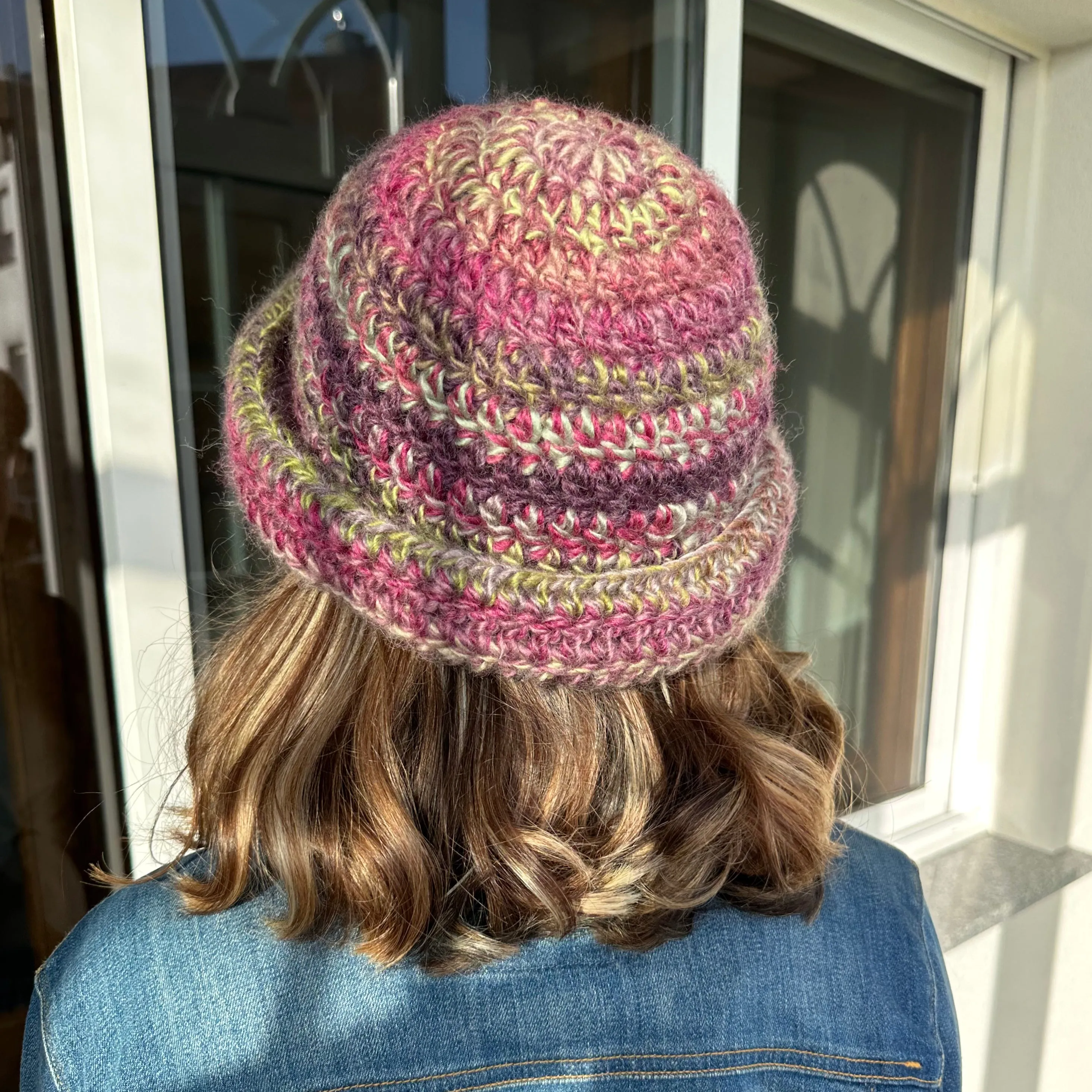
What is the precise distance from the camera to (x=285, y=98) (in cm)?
108

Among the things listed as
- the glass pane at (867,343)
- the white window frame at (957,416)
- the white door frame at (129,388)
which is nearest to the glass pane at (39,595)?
the white door frame at (129,388)

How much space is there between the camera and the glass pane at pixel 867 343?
1434mm

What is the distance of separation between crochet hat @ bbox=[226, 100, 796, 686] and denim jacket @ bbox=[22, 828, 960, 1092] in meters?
0.22

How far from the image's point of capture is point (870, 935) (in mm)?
642

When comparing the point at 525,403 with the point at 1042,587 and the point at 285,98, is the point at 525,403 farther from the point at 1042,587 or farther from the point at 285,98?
Result: the point at 1042,587

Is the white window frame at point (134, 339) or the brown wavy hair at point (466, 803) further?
the white window frame at point (134, 339)

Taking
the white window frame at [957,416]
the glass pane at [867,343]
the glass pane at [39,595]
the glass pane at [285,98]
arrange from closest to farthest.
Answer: the glass pane at [39,595]
the glass pane at [285,98]
the white window frame at [957,416]
the glass pane at [867,343]

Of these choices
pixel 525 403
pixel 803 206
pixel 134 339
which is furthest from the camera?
pixel 803 206

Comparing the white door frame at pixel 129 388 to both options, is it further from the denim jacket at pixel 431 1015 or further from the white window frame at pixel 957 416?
the white window frame at pixel 957 416

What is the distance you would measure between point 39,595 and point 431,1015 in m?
0.62

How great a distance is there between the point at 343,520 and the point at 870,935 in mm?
542

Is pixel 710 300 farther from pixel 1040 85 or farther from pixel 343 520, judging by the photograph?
pixel 1040 85

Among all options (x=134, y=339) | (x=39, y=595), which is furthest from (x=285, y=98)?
(x=39, y=595)

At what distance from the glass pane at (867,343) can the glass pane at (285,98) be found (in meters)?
0.26
